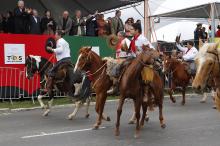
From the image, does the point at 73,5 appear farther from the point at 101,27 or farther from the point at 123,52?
the point at 123,52

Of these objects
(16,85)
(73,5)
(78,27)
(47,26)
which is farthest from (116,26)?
(16,85)

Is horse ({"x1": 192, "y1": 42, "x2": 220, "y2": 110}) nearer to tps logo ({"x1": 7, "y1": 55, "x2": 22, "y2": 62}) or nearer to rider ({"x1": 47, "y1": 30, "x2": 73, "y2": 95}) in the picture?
rider ({"x1": 47, "y1": 30, "x2": 73, "y2": 95})

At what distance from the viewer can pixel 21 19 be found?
17922 mm

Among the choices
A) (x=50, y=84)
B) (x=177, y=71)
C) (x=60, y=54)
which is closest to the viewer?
(x=60, y=54)

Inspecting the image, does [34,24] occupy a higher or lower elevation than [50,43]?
higher

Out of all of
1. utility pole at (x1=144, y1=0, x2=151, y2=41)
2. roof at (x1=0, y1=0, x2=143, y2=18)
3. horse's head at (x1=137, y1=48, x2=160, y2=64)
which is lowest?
horse's head at (x1=137, y1=48, x2=160, y2=64)

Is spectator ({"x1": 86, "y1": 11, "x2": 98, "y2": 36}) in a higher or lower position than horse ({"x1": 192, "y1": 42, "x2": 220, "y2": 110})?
higher

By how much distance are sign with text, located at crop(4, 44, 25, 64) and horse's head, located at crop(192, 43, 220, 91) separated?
10.7 meters

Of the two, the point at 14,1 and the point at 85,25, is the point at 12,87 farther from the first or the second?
the point at 14,1

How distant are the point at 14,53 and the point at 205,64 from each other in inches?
431

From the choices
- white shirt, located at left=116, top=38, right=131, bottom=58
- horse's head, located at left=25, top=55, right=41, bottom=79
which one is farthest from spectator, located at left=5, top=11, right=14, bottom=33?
white shirt, located at left=116, top=38, right=131, bottom=58

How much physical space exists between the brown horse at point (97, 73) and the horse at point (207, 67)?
15.0ft

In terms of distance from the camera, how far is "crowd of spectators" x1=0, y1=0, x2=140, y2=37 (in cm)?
1802

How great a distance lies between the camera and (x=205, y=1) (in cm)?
2312
